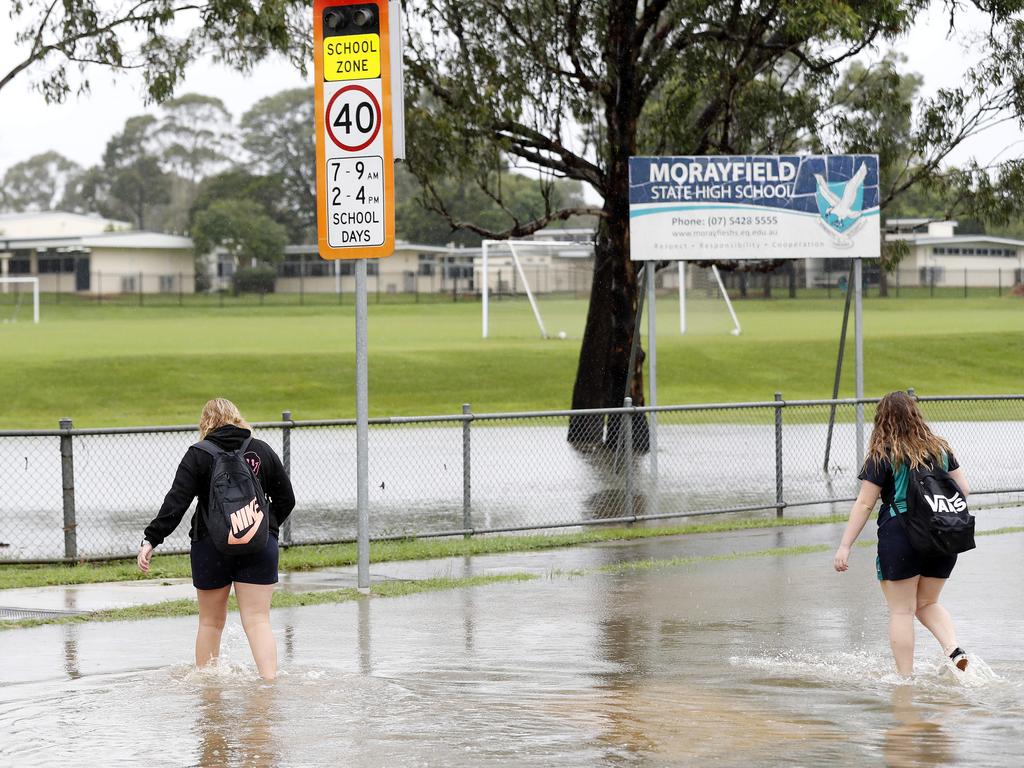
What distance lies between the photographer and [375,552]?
13008mm

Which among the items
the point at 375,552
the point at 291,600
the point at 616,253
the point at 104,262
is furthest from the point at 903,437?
the point at 104,262

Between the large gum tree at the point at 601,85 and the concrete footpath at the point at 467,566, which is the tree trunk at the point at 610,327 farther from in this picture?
the concrete footpath at the point at 467,566

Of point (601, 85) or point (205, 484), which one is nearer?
point (205, 484)

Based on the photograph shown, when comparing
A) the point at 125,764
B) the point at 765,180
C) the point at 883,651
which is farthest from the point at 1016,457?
A: the point at 125,764

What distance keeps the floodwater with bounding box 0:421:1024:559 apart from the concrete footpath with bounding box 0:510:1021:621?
1.16 metres

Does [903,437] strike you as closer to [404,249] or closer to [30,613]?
[30,613]

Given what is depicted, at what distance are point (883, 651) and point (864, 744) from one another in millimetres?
2221

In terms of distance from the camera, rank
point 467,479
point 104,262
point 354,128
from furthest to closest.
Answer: point 104,262 → point 467,479 → point 354,128

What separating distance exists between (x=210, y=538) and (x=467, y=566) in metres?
4.91

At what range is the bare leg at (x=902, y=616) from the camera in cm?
793

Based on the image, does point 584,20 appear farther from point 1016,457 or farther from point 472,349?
point 472,349

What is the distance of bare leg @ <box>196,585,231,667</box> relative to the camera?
314 inches

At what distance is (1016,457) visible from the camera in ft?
72.5

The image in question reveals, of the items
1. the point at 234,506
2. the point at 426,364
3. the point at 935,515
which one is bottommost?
the point at 426,364
